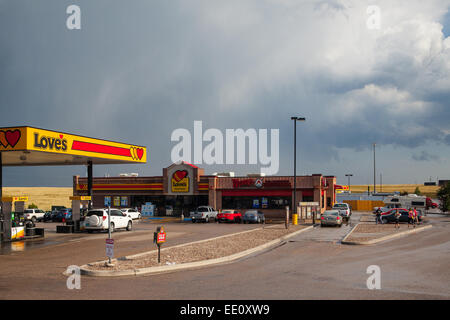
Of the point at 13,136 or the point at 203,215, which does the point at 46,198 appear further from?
the point at 13,136

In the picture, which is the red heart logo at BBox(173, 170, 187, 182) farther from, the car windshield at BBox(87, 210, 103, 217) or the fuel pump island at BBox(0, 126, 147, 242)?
the car windshield at BBox(87, 210, 103, 217)

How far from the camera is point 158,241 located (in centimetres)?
1702

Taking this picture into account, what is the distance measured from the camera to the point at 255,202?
186 feet

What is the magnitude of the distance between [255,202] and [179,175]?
10.4 m

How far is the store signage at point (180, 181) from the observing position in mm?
58375

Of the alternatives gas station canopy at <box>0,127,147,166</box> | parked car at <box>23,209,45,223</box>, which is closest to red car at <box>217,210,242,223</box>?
gas station canopy at <box>0,127,147,166</box>

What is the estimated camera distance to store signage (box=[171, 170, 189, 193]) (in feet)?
192


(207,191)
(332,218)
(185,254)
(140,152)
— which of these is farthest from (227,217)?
(185,254)

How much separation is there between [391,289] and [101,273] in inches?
355

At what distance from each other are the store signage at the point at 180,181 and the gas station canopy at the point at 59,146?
21.3 m

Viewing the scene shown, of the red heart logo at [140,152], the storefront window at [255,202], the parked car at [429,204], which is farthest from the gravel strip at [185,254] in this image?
the parked car at [429,204]


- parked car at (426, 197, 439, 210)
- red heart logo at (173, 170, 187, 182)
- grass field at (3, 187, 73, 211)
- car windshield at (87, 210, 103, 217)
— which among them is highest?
red heart logo at (173, 170, 187, 182)

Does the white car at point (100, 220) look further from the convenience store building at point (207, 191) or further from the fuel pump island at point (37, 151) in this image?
the convenience store building at point (207, 191)

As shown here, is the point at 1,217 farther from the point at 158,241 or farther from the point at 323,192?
the point at 323,192
